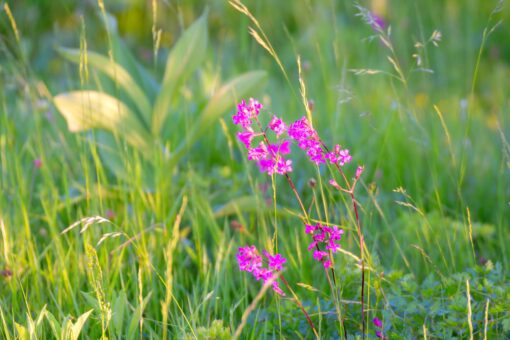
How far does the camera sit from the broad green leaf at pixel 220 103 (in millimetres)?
1915

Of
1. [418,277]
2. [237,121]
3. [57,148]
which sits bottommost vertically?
[418,277]

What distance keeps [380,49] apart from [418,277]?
2.10 m

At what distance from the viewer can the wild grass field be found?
1.32 metres

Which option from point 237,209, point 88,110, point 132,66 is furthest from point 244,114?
point 132,66

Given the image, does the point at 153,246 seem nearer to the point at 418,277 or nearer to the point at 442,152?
the point at 418,277

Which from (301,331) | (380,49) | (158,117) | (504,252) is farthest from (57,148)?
(380,49)

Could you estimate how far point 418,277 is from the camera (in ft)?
5.76

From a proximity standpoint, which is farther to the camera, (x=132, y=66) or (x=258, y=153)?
(x=132, y=66)

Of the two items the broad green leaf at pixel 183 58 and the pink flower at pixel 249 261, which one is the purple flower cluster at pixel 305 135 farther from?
the broad green leaf at pixel 183 58

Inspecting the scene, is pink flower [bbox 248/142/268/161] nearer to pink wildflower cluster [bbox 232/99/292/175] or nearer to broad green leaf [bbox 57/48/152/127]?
pink wildflower cluster [bbox 232/99/292/175]

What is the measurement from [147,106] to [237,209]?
467 mm

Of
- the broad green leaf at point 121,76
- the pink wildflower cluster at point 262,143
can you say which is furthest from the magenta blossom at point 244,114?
the broad green leaf at point 121,76

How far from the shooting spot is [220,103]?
1.92m

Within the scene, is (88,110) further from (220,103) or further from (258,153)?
(258,153)
